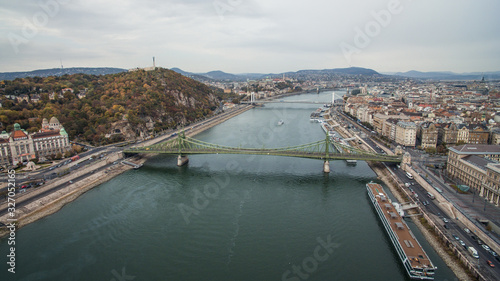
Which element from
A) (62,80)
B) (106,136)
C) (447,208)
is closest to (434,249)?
(447,208)

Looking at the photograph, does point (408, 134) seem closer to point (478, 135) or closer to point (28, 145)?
point (478, 135)

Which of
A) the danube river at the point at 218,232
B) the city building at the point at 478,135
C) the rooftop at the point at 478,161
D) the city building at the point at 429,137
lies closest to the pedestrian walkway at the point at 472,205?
the rooftop at the point at 478,161

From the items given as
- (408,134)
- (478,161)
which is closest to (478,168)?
(478,161)

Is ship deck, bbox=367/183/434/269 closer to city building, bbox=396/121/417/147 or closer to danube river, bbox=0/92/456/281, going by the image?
danube river, bbox=0/92/456/281

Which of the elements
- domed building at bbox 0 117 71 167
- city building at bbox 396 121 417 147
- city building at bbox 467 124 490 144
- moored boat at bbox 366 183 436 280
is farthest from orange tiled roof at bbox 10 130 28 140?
city building at bbox 467 124 490 144

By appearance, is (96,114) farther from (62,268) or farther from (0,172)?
(62,268)

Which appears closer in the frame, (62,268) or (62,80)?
(62,268)
